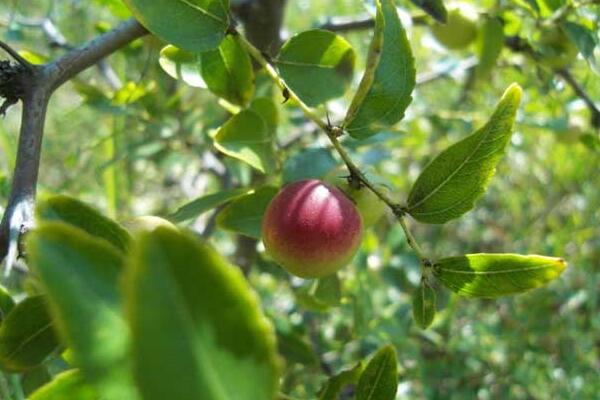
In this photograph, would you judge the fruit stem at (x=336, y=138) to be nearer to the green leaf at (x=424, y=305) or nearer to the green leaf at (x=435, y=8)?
the green leaf at (x=424, y=305)

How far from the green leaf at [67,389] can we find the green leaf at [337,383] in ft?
0.81

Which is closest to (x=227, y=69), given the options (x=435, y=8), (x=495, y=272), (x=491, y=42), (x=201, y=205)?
(x=201, y=205)

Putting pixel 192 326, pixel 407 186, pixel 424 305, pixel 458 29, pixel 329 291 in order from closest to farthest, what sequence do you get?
1. pixel 192 326
2. pixel 424 305
3. pixel 329 291
4. pixel 458 29
5. pixel 407 186

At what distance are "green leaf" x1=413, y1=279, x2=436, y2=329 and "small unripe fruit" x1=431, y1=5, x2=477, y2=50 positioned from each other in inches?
24.6

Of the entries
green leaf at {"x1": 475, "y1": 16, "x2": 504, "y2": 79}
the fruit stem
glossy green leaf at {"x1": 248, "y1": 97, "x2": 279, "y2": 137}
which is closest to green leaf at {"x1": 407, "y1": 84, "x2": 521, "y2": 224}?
the fruit stem

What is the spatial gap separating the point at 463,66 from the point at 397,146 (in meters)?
0.31

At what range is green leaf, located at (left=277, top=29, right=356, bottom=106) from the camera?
815 millimetres

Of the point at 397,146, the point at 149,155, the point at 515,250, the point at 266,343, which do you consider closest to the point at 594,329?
the point at 515,250

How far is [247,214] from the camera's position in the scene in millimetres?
853

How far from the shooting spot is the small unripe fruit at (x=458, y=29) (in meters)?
1.23

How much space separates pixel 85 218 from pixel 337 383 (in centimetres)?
27

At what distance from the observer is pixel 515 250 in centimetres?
167

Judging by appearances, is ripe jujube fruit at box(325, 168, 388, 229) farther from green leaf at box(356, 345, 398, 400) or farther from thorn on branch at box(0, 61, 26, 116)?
thorn on branch at box(0, 61, 26, 116)

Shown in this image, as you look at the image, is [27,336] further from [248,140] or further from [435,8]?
[435,8]
